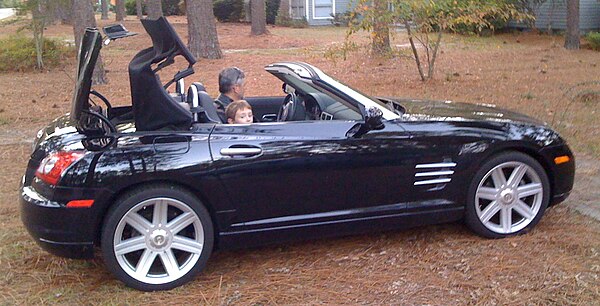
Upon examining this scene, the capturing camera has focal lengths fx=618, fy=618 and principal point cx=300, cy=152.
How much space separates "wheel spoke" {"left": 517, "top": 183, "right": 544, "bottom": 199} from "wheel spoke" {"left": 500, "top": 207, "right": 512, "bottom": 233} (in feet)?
0.47

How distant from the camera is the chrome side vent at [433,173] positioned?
4.38 metres

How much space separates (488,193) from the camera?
4.56 m

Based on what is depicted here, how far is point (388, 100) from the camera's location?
532 cm

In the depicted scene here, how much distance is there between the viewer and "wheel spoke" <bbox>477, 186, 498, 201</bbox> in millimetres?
4543

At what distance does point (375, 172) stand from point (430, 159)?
42 centimetres

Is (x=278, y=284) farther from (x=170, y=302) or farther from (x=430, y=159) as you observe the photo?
(x=430, y=159)

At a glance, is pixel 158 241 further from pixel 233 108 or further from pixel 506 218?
pixel 506 218

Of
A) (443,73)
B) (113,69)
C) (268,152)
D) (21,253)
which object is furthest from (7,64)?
(268,152)

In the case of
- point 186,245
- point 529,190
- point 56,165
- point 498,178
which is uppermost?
point 56,165

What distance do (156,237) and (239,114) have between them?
3.64ft

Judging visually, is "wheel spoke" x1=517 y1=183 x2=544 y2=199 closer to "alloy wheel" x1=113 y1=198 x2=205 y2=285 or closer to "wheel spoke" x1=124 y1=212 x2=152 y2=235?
"alloy wheel" x1=113 y1=198 x2=205 y2=285

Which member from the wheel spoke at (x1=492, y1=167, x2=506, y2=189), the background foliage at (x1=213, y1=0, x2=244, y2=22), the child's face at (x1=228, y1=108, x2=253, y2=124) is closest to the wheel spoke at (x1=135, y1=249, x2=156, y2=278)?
the child's face at (x1=228, y1=108, x2=253, y2=124)

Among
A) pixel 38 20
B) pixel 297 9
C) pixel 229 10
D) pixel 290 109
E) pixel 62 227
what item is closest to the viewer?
pixel 62 227

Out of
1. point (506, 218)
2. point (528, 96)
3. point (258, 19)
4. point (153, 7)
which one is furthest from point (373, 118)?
point (258, 19)
